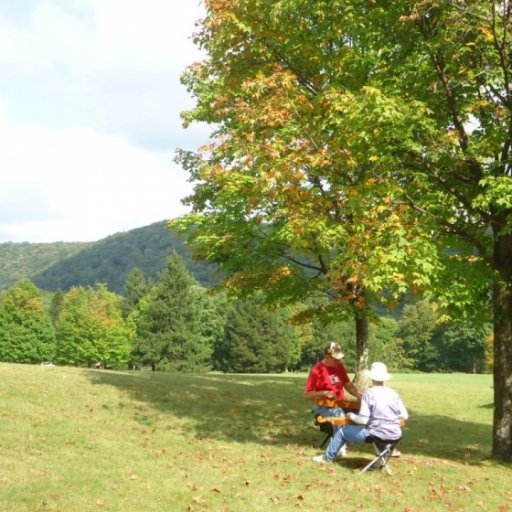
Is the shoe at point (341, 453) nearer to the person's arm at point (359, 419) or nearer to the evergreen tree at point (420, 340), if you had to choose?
the person's arm at point (359, 419)

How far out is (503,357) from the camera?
11.3 metres

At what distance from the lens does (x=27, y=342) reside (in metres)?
72.6

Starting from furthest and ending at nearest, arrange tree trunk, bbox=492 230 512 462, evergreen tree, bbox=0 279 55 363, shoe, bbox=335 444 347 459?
evergreen tree, bbox=0 279 55 363, tree trunk, bbox=492 230 512 462, shoe, bbox=335 444 347 459

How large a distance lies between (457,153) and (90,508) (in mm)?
8367

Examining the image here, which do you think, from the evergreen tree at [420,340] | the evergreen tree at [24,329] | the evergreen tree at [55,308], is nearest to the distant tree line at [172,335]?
the evergreen tree at [24,329]

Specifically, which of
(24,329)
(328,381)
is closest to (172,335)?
(24,329)

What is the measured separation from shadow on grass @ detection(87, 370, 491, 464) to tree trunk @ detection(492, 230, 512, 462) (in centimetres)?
67

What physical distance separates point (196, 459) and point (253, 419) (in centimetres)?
457

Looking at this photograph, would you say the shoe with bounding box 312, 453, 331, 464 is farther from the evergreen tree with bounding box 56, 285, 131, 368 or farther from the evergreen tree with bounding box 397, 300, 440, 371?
the evergreen tree with bounding box 397, 300, 440, 371

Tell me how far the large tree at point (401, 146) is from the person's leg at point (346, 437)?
2.41 meters

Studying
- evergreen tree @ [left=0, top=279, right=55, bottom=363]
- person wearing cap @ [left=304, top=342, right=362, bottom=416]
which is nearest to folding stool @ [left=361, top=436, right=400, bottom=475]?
person wearing cap @ [left=304, top=342, right=362, bottom=416]

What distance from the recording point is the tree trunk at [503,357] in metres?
11.2

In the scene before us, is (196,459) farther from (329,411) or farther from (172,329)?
(172,329)

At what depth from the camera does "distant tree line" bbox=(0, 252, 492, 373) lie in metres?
70.1
